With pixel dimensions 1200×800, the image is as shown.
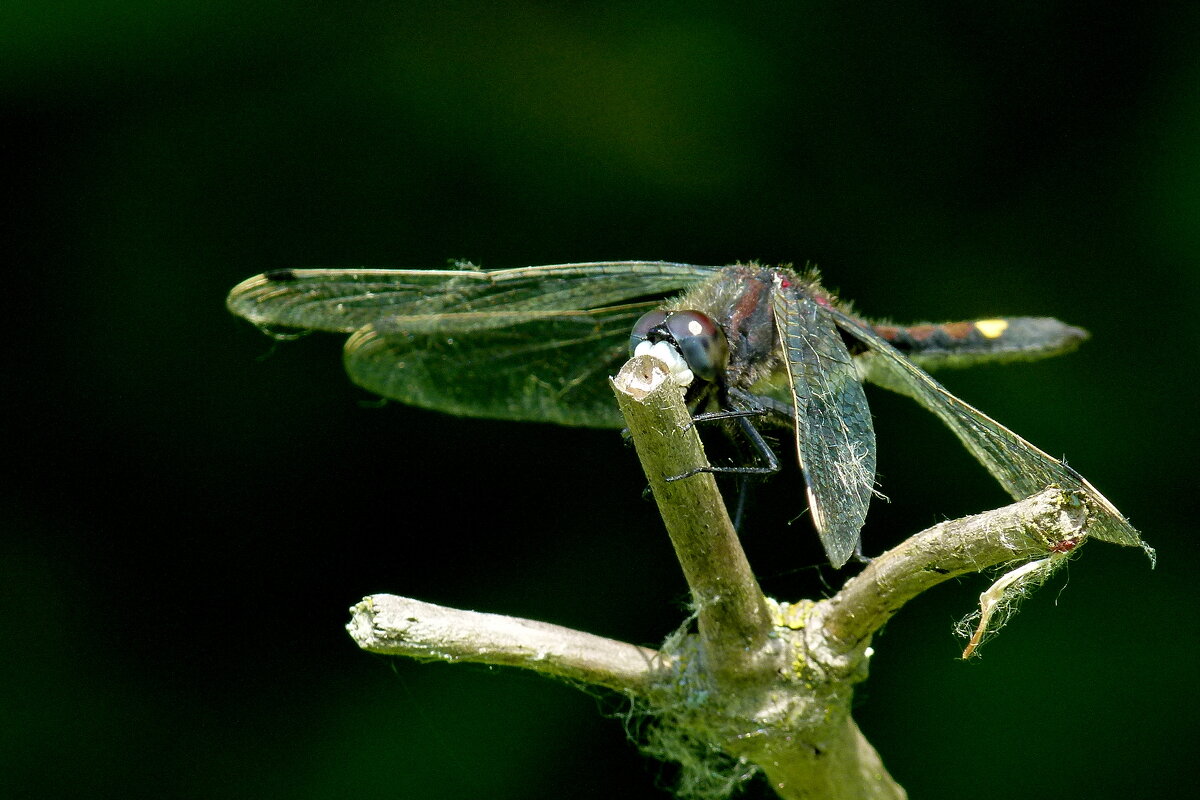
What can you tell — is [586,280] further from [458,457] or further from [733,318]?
[458,457]

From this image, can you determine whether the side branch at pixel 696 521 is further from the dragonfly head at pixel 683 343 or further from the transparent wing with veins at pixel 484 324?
the transparent wing with veins at pixel 484 324

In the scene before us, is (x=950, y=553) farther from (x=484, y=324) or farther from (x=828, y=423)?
(x=484, y=324)

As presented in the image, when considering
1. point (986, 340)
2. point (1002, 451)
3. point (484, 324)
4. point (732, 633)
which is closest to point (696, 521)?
point (732, 633)

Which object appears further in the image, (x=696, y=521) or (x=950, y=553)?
(x=696, y=521)

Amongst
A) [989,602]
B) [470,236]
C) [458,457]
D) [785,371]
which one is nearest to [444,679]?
[458,457]

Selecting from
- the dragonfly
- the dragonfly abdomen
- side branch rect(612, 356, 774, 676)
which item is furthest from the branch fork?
the dragonfly abdomen

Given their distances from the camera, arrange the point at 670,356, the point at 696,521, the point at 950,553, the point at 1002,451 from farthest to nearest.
→ the point at 670,356
the point at 1002,451
the point at 696,521
the point at 950,553

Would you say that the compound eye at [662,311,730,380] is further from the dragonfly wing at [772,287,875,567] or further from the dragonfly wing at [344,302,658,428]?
the dragonfly wing at [344,302,658,428]
